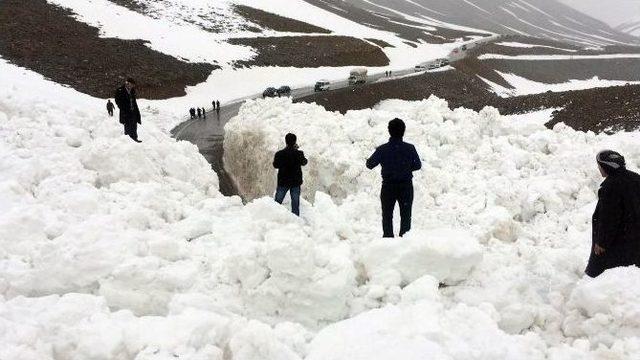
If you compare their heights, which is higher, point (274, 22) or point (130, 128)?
point (130, 128)

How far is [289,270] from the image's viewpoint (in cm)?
572

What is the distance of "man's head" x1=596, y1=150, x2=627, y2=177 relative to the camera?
17.3 feet

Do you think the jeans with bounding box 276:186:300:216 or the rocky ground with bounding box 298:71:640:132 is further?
the rocky ground with bounding box 298:71:640:132

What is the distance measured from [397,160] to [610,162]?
271cm

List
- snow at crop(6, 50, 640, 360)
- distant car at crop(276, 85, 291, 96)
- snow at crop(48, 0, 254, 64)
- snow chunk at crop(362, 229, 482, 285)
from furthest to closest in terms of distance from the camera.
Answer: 1. snow at crop(48, 0, 254, 64)
2. distant car at crop(276, 85, 291, 96)
3. snow chunk at crop(362, 229, 482, 285)
4. snow at crop(6, 50, 640, 360)

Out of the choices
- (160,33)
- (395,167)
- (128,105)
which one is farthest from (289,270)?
(160,33)

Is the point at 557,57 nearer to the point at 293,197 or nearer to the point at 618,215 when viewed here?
the point at 293,197

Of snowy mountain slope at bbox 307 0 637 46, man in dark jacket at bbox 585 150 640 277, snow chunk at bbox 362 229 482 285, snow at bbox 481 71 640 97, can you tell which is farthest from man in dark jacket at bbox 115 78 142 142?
snowy mountain slope at bbox 307 0 637 46

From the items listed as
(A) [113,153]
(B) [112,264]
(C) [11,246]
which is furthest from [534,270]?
(A) [113,153]

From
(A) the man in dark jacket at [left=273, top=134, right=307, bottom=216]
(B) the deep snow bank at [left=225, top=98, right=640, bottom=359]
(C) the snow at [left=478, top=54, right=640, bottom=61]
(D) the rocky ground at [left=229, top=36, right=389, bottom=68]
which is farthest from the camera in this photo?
(C) the snow at [left=478, top=54, right=640, bottom=61]

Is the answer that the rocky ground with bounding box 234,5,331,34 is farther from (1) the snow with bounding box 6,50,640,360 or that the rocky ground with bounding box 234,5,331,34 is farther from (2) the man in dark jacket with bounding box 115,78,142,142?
(1) the snow with bounding box 6,50,640,360

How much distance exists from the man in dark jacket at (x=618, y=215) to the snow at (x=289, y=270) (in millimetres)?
330

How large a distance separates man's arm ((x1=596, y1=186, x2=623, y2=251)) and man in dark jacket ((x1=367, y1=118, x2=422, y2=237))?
251 cm

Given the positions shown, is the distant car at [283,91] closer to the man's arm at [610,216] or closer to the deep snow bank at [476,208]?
the deep snow bank at [476,208]
